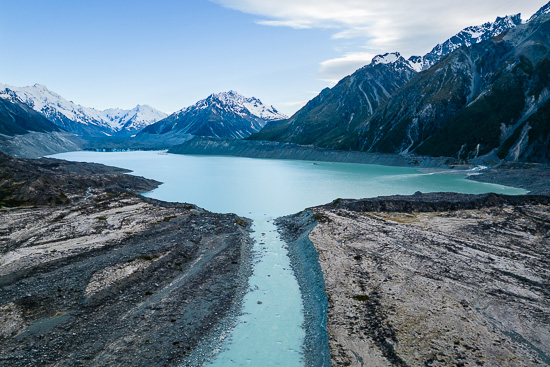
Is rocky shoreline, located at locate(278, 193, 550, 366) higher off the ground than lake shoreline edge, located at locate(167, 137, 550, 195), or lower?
lower

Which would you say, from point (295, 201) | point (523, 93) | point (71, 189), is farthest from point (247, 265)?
point (523, 93)

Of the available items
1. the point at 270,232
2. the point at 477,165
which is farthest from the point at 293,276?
the point at 477,165

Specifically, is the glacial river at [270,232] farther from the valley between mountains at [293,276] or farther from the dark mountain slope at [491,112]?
the dark mountain slope at [491,112]

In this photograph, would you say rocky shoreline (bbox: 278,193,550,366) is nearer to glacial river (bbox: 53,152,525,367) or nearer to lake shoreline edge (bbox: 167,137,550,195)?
glacial river (bbox: 53,152,525,367)

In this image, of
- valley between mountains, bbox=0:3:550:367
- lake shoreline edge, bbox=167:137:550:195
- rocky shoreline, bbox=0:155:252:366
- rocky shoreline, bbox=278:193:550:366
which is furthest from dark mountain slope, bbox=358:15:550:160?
rocky shoreline, bbox=0:155:252:366

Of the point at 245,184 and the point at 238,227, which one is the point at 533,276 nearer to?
the point at 238,227

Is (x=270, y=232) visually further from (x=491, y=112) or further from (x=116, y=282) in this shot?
(x=491, y=112)
